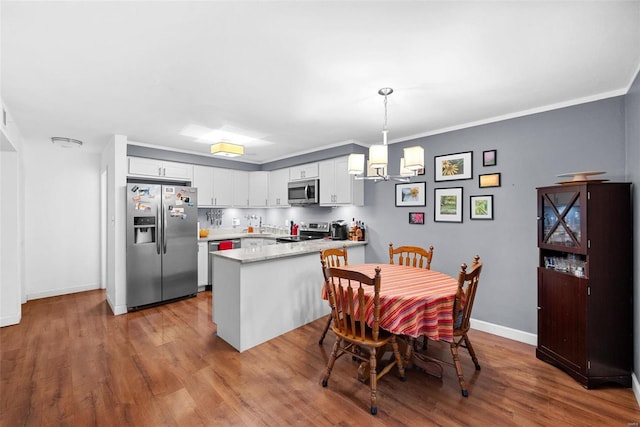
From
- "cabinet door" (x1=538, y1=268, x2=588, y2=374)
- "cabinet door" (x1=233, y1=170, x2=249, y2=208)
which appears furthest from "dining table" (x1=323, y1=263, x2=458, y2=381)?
"cabinet door" (x1=233, y1=170, x2=249, y2=208)

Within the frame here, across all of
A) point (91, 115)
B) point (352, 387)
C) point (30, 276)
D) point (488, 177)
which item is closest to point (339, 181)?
point (488, 177)

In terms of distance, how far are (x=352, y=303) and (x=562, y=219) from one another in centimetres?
202

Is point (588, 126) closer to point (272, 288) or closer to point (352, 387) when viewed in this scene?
point (352, 387)

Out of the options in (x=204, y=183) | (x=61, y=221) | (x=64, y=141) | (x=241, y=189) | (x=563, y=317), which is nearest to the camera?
(x=563, y=317)

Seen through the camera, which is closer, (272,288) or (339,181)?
(272,288)

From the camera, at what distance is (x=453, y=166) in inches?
143

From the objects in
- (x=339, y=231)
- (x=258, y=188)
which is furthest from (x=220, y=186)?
(x=339, y=231)

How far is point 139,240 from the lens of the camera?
4109 millimetres

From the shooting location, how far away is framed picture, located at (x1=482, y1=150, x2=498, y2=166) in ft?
10.8

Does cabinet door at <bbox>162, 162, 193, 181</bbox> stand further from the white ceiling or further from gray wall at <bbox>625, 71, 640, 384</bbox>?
gray wall at <bbox>625, 71, 640, 384</bbox>

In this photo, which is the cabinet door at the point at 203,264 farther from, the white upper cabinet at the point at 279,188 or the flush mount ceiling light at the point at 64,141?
the flush mount ceiling light at the point at 64,141

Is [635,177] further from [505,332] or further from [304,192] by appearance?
[304,192]

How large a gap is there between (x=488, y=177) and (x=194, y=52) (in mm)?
3218

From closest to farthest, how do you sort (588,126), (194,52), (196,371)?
(194,52)
(196,371)
(588,126)
